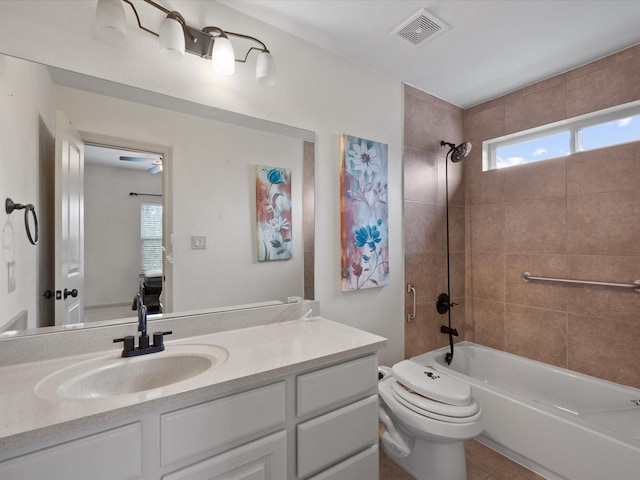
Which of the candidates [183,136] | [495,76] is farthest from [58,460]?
[495,76]

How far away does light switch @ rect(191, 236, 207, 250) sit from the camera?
145cm

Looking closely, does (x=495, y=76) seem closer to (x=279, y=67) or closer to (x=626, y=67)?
(x=626, y=67)

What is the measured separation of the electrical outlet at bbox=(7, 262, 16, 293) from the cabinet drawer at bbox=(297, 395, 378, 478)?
1099 mm

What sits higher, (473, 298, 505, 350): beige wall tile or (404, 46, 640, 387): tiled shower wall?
(404, 46, 640, 387): tiled shower wall

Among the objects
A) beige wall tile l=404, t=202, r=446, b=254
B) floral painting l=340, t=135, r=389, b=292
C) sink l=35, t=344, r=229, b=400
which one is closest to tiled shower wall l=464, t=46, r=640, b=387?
beige wall tile l=404, t=202, r=446, b=254

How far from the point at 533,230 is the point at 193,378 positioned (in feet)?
8.10

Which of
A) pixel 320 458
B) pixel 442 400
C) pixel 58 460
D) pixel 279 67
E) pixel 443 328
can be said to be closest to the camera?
pixel 58 460

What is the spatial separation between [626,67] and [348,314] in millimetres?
2298

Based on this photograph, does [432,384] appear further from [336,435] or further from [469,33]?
[469,33]

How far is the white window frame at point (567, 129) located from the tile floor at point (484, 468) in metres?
2.01

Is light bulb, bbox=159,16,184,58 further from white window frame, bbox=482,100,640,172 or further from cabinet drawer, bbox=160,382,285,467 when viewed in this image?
white window frame, bbox=482,100,640,172

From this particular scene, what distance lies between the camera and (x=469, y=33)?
176cm

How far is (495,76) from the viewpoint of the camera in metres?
2.24

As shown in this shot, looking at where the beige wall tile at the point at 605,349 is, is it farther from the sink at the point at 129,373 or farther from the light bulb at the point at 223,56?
the light bulb at the point at 223,56
